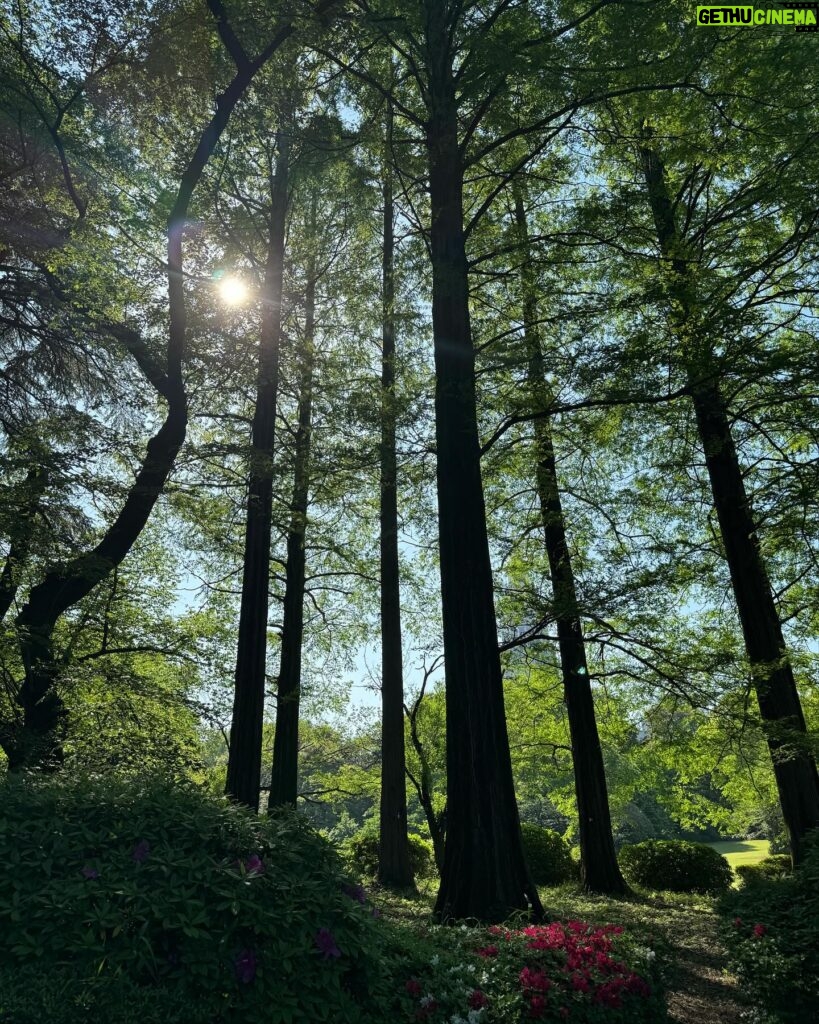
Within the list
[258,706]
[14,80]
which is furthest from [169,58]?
[258,706]

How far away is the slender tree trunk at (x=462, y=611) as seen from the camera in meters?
5.70

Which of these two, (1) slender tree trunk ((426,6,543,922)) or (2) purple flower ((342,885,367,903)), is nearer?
(2) purple flower ((342,885,367,903))

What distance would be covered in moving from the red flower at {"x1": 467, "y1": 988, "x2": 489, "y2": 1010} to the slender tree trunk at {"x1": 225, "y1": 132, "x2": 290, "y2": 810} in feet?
15.8

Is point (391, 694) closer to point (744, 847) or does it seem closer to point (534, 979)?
point (534, 979)

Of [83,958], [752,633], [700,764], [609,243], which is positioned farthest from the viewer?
[700,764]

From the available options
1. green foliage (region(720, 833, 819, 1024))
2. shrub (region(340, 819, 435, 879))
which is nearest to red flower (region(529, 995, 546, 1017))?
green foliage (region(720, 833, 819, 1024))

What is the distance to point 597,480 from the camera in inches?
467

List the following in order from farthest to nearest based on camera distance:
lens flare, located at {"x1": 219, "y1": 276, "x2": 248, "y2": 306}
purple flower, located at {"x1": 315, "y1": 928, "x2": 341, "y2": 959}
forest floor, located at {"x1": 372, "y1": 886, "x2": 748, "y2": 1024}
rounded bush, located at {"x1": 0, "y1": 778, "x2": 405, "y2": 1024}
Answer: lens flare, located at {"x1": 219, "y1": 276, "x2": 248, "y2": 306} → forest floor, located at {"x1": 372, "y1": 886, "x2": 748, "y2": 1024} → purple flower, located at {"x1": 315, "y1": 928, "x2": 341, "y2": 959} → rounded bush, located at {"x1": 0, "y1": 778, "x2": 405, "y2": 1024}

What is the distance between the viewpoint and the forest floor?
16.2 ft

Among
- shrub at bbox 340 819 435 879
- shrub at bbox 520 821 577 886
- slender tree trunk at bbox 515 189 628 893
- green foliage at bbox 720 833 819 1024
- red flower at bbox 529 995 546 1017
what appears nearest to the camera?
red flower at bbox 529 995 546 1017

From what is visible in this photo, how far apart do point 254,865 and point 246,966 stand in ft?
1.25

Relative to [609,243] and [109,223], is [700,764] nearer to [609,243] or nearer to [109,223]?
[609,243]

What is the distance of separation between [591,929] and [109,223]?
8724mm

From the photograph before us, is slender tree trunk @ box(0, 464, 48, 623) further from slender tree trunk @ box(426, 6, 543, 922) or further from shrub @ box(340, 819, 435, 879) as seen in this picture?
shrub @ box(340, 819, 435, 879)
